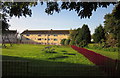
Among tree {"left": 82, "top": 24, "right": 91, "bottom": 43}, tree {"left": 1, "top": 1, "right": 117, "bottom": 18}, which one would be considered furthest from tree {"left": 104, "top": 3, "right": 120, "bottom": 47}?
tree {"left": 1, "top": 1, "right": 117, "bottom": 18}

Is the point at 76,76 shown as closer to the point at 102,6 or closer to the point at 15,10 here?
the point at 102,6

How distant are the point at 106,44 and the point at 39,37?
44.3m

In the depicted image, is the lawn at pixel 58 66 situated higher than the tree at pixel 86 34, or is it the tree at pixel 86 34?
the tree at pixel 86 34

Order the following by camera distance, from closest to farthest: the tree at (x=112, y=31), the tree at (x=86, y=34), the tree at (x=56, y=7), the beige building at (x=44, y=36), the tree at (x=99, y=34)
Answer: the tree at (x=56, y=7), the tree at (x=112, y=31), the tree at (x=86, y=34), the tree at (x=99, y=34), the beige building at (x=44, y=36)

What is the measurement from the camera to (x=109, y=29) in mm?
37156

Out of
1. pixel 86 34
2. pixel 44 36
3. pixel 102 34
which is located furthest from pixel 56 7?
pixel 44 36

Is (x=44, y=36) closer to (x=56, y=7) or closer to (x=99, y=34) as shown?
(x=99, y=34)

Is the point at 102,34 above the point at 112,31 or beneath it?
beneath

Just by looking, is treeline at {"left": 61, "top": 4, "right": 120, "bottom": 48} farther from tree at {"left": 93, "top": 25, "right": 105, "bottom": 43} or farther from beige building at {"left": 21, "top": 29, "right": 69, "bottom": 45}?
beige building at {"left": 21, "top": 29, "right": 69, "bottom": 45}

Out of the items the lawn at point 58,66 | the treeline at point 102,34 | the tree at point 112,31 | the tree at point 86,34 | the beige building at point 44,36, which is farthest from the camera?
the beige building at point 44,36

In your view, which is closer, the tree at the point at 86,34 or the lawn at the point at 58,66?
the lawn at the point at 58,66

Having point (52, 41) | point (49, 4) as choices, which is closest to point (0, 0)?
point (49, 4)

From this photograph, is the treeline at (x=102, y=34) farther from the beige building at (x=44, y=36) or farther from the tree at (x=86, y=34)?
the beige building at (x=44, y=36)

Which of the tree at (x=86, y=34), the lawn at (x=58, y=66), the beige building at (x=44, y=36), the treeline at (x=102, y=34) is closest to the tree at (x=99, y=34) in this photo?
the treeline at (x=102, y=34)
